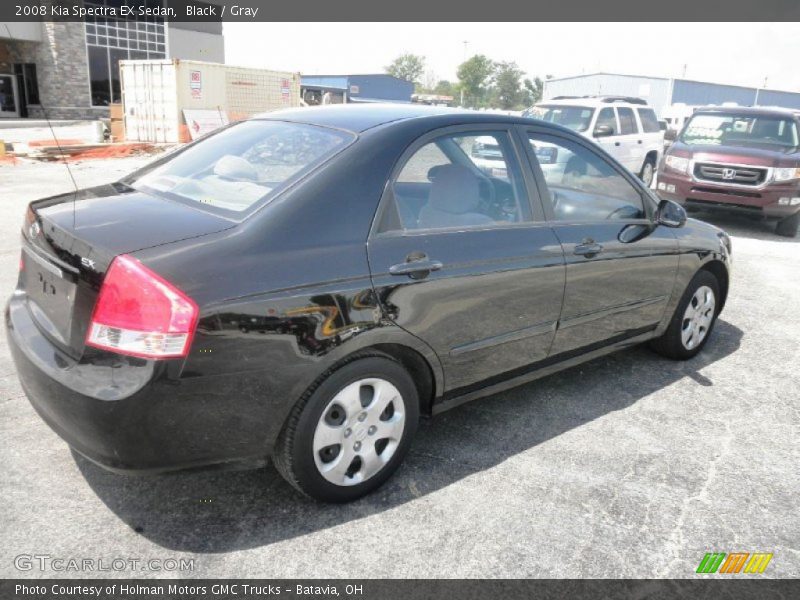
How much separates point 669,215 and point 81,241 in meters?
3.31

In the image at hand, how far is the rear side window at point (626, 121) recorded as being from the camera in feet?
41.6

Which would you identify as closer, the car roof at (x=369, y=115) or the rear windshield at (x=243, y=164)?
the rear windshield at (x=243, y=164)

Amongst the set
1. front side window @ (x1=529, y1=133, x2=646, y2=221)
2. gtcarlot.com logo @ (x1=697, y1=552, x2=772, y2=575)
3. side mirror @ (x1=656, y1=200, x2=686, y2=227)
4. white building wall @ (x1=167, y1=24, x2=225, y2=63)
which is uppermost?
white building wall @ (x1=167, y1=24, x2=225, y2=63)

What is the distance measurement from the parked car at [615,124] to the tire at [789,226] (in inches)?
126

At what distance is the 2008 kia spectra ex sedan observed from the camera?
7.23 feet

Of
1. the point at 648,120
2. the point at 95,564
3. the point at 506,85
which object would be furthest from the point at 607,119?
the point at 506,85

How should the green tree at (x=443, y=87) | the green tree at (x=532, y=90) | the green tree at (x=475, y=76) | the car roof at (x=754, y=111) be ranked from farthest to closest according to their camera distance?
the green tree at (x=443, y=87) < the green tree at (x=532, y=90) < the green tree at (x=475, y=76) < the car roof at (x=754, y=111)

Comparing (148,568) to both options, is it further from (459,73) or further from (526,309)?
(459,73)

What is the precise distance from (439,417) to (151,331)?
6.15 ft

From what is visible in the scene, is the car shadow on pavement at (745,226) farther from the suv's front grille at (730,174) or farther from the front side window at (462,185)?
the front side window at (462,185)

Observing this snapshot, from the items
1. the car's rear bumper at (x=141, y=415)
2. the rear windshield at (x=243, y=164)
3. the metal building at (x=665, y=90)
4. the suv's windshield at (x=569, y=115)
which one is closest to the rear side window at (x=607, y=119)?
the suv's windshield at (x=569, y=115)

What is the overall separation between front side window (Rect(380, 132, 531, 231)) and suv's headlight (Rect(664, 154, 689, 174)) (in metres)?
7.83

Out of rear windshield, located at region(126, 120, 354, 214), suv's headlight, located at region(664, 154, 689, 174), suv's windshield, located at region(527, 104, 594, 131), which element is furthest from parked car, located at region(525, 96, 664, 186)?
rear windshield, located at region(126, 120, 354, 214)

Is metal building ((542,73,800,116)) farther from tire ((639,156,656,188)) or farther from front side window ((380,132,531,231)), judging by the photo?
front side window ((380,132,531,231))
